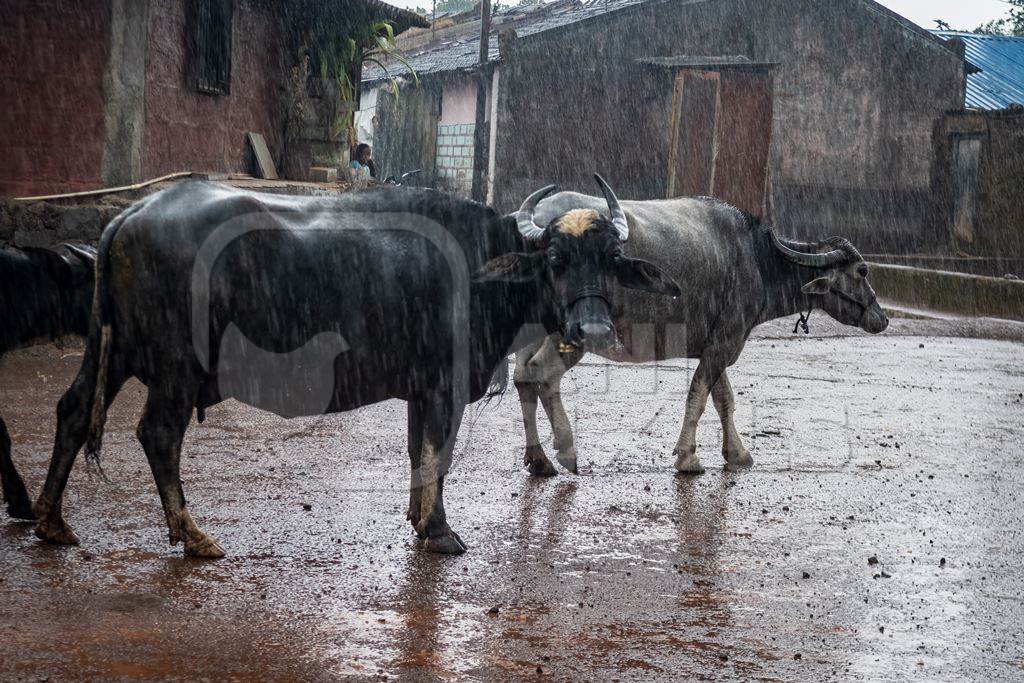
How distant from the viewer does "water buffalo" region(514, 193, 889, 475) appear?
22.6ft

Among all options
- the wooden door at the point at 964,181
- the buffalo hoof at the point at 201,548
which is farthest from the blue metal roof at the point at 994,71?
the buffalo hoof at the point at 201,548

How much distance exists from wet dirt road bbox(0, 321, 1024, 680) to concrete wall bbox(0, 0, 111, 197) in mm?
2056

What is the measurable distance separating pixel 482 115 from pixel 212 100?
972 cm

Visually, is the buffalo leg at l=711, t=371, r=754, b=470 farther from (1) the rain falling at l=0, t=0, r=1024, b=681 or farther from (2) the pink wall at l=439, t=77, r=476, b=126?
(2) the pink wall at l=439, t=77, r=476, b=126

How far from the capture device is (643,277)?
5.52m

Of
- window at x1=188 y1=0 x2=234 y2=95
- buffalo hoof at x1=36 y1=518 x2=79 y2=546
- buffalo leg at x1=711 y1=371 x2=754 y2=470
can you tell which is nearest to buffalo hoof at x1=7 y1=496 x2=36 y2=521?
buffalo hoof at x1=36 y1=518 x2=79 y2=546

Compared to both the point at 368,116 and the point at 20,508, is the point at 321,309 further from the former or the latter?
the point at 368,116

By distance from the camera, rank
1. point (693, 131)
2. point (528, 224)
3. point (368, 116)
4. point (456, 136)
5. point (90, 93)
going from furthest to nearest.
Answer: point (368, 116) → point (456, 136) → point (693, 131) → point (90, 93) → point (528, 224)

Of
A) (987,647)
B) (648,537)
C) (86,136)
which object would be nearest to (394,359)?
(648,537)

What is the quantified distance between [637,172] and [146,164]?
12071 millimetres

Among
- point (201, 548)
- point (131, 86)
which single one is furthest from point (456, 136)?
point (201, 548)

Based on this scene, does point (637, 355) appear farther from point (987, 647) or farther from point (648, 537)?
point (987, 647)

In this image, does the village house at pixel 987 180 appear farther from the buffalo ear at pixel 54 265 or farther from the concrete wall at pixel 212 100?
the buffalo ear at pixel 54 265

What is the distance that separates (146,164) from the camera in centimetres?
1073
